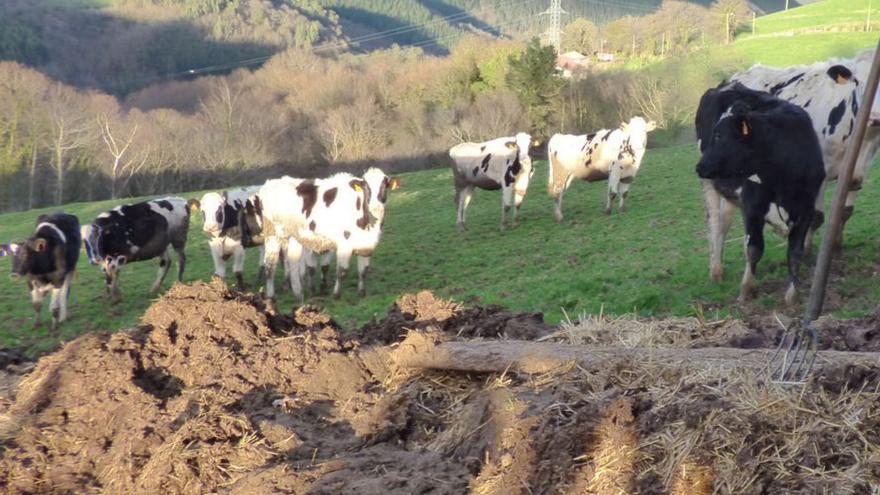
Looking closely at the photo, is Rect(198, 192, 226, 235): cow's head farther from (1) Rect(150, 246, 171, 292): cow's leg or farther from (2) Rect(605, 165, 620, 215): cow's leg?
(2) Rect(605, 165, 620, 215): cow's leg

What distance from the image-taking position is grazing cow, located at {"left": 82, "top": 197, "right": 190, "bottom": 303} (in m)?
16.7

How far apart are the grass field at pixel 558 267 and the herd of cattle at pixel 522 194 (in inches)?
22.6

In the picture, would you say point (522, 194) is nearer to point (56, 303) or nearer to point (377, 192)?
point (377, 192)

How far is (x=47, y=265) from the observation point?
1553cm

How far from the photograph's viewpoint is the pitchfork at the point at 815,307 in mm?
4617

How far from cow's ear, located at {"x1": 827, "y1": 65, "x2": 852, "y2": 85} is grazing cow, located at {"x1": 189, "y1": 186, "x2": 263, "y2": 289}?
1073cm

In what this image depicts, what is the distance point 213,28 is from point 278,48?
8.53m

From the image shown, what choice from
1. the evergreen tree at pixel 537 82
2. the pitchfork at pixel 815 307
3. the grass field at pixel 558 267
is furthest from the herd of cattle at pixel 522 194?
the evergreen tree at pixel 537 82

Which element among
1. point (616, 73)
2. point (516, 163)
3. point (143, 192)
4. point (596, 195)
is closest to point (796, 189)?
point (516, 163)

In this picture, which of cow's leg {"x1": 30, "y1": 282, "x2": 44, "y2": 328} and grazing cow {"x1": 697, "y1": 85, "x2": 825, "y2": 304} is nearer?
grazing cow {"x1": 697, "y1": 85, "x2": 825, "y2": 304}

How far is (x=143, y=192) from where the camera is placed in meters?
57.2

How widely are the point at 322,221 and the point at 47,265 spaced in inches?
206

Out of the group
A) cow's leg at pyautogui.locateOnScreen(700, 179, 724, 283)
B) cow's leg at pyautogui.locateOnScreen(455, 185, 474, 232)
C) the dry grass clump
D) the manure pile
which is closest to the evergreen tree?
cow's leg at pyautogui.locateOnScreen(455, 185, 474, 232)

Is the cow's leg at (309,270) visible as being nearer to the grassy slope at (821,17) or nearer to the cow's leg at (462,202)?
the cow's leg at (462,202)
